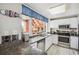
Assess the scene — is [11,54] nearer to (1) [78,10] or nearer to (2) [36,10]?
(2) [36,10]

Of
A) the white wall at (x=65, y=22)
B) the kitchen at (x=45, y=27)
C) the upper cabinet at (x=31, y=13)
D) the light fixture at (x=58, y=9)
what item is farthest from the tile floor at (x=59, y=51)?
the light fixture at (x=58, y=9)

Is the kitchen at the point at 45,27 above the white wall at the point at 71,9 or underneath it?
underneath

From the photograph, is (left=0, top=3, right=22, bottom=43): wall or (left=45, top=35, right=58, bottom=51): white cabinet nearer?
(left=0, top=3, right=22, bottom=43): wall

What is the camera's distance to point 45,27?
4.62ft

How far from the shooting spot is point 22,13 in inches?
52.2

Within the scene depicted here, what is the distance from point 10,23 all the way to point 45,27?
56cm

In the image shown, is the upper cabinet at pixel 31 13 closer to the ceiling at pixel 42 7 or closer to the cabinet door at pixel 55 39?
the ceiling at pixel 42 7

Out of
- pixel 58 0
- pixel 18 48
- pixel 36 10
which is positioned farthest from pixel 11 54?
pixel 58 0

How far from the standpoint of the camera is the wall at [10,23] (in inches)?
49.6

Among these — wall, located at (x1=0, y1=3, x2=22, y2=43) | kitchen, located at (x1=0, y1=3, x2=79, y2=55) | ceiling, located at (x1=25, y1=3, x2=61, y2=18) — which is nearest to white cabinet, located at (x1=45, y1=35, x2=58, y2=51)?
kitchen, located at (x1=0, y1=3, x2=79, y2=55)

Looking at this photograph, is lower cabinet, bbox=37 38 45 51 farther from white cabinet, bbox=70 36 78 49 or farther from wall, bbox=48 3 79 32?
white cabinet, bbox=70 36 78 49

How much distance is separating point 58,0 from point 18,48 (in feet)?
3.30

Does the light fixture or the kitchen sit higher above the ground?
the light fixture

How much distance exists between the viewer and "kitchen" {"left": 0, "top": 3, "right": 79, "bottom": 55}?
1.32 m
